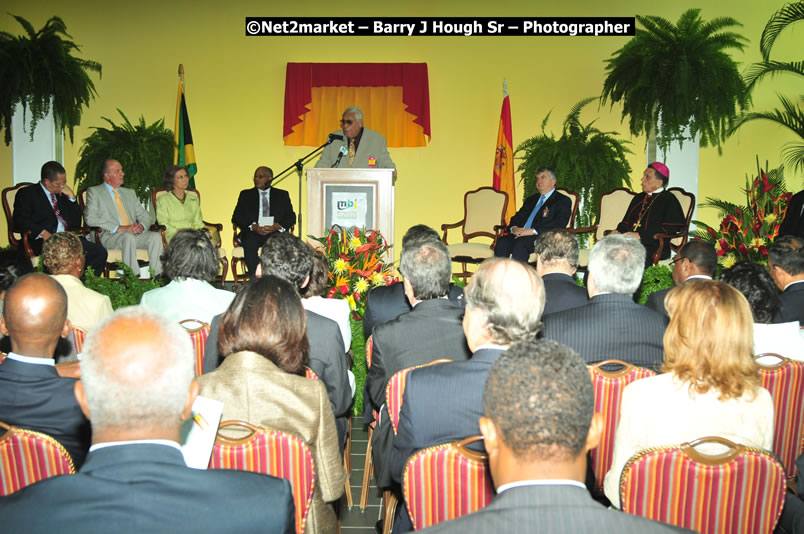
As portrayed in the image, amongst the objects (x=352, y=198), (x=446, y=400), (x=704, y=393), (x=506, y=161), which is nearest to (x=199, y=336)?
(x=446, y=400)

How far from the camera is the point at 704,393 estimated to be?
1.81 m

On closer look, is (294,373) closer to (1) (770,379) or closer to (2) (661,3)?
(1) (770,379)

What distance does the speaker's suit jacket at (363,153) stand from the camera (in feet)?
22.7

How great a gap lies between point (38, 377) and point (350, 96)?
299 inches

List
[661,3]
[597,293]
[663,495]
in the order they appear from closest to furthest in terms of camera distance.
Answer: [663,495] < [597,293] < [661,3]

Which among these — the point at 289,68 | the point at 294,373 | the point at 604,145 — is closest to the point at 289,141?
the point at 289,68

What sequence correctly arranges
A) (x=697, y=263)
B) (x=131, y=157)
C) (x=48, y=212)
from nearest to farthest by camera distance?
(x=697, y=263), (x=48, y=212), (x=131, y=157)

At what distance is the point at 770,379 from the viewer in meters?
2.21

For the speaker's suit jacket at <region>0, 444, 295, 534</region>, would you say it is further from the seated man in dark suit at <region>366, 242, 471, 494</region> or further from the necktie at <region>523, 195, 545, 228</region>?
the necktie at <region>523, 195, 545, 228</region>

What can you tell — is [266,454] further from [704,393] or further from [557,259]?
[557,259]

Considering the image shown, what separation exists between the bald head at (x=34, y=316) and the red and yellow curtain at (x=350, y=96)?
23.2 ft

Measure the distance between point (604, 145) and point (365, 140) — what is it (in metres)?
2.88

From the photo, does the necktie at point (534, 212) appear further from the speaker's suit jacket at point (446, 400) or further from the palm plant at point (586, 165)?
the speaker's suit jacket at point (446, 400)

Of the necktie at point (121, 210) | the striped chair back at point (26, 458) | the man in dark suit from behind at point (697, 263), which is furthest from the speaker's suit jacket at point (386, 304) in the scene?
the necktie at point (121, 210)
